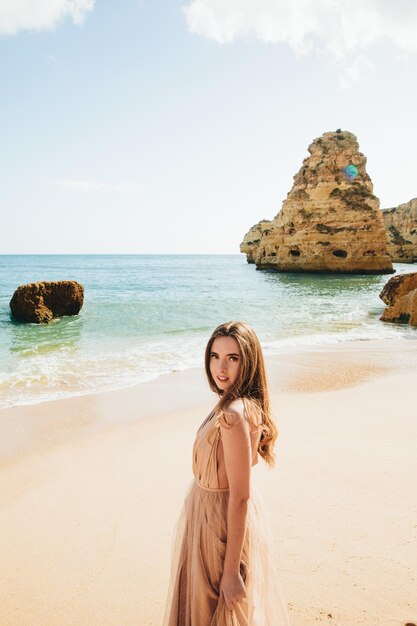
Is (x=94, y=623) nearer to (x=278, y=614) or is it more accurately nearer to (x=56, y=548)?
(x=56, y=548)

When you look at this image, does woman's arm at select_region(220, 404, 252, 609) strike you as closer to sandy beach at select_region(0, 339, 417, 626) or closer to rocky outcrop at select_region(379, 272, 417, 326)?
sandy beach at select_region(0, 339, 417, 626)

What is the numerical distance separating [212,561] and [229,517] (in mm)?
253

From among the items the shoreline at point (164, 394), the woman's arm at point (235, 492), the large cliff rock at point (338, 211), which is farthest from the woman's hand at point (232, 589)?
the large cliff rock at point (338, 211)

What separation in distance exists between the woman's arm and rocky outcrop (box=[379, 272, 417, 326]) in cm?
1479

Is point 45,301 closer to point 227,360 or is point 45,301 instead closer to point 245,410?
point 227,360

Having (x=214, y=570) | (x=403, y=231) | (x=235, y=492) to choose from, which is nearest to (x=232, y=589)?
(x=214, y=570)

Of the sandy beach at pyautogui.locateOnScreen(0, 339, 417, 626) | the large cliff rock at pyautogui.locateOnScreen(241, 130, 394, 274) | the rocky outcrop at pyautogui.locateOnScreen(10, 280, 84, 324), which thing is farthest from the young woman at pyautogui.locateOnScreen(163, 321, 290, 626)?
the large cliff rock at pyautogui.locateOnScreen(241, 130, 394, 274)

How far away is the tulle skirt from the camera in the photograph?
163cm

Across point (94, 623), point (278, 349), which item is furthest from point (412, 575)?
point (278, 349)

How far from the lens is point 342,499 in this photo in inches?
133

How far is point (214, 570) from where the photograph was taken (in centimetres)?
164

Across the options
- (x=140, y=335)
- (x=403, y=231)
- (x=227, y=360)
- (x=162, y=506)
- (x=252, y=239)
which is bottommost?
(x=140, y=335)

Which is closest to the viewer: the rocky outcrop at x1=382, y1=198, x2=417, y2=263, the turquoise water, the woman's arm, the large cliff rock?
the woman's arm

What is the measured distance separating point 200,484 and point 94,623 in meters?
1.39
